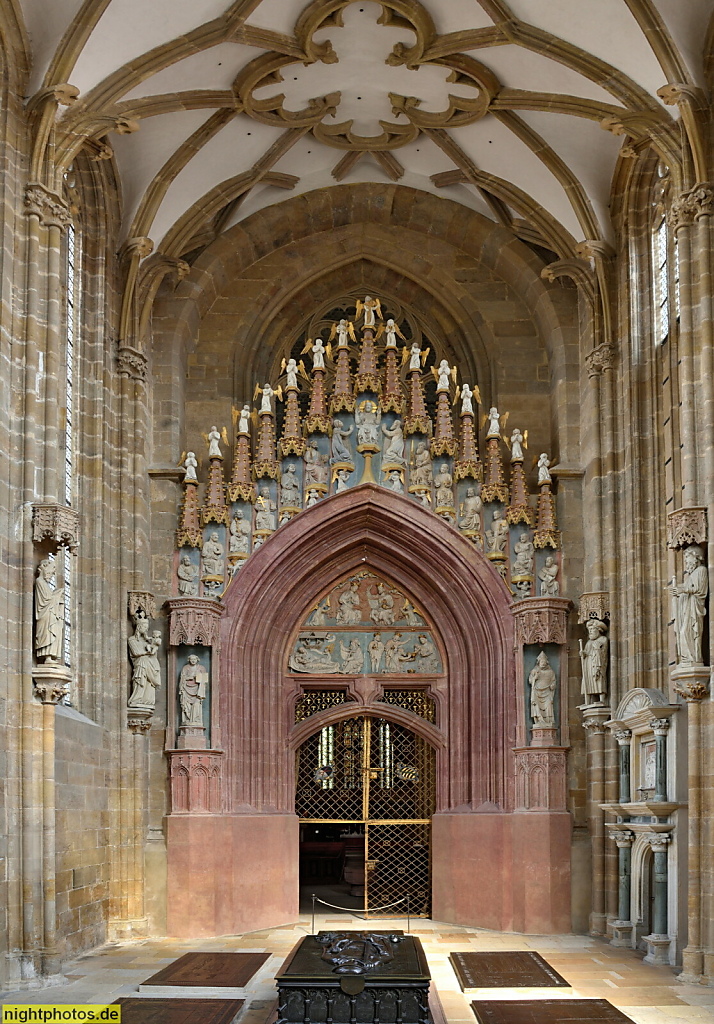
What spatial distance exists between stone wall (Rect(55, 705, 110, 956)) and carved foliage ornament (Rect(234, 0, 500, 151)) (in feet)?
28.7

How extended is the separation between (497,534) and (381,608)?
226cm

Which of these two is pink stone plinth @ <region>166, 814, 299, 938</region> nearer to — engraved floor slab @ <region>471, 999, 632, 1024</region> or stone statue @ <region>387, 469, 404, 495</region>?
stone statue @ <region>387, 469, 404, 495</region>

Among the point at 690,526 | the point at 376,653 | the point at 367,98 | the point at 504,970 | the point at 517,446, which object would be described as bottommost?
the point at 504,970

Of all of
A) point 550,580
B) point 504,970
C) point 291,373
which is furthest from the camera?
point 291,373

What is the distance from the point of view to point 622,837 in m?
17.0

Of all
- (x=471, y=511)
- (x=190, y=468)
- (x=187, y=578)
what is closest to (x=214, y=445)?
(x=190, y=468)

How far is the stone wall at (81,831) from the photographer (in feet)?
49.1

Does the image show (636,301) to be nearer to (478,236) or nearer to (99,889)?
(478,236)

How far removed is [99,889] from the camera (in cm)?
1661

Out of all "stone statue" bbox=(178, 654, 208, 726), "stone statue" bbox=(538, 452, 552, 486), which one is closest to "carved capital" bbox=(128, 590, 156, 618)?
"stone statue" bbox=(178, 654, 208, 726)

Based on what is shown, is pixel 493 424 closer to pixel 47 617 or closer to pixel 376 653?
pixel 376 653

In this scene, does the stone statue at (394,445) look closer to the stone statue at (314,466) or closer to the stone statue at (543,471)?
the stone statue at (314,466)

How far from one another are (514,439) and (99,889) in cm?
872

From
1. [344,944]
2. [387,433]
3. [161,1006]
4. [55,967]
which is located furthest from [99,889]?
[387,433]
